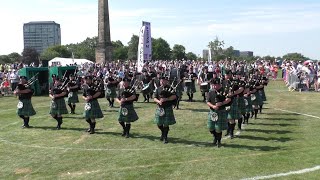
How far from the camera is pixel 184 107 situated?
19.3 m

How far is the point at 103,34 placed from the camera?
164 feet

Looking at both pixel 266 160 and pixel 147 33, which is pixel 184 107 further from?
pixel 266 160

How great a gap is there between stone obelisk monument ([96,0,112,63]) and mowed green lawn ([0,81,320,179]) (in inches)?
1316

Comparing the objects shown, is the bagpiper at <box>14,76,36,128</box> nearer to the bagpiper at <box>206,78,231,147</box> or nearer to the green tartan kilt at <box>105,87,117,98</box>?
the green tartan kilt at <box>105,87,117,98</box>

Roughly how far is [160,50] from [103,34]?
56.9 metres

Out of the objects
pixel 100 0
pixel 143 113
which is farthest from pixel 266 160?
pixel 100 0

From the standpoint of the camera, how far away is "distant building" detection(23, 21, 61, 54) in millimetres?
150375

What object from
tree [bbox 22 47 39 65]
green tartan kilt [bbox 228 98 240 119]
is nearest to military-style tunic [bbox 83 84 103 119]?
green tartan kilt [bbox 228 98 240 119]

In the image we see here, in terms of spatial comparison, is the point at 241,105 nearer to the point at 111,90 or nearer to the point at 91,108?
the point at 91,108

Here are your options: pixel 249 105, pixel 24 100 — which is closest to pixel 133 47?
pixel 24 100

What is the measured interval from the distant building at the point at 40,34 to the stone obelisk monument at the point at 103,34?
103106mm

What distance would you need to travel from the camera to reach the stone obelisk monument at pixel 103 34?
48.6m

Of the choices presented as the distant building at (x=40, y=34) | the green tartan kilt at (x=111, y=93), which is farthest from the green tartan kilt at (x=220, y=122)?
the distant building at (x=40, y=34)

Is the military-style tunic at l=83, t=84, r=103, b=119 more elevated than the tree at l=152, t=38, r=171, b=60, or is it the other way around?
the tree at l=152, t=38, r=171, b=60
